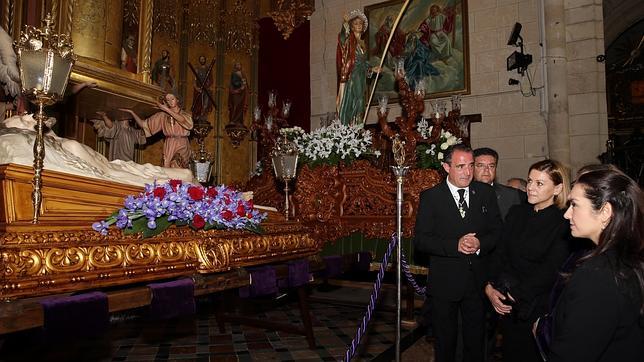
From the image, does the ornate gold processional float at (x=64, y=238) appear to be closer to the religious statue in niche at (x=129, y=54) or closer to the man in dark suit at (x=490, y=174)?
the man in dark suit at (x=490, y=174)

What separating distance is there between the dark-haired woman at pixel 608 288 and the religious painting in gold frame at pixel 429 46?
27.2ft

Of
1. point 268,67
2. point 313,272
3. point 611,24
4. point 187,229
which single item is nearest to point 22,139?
point 187,229

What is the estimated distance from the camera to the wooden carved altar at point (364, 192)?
522 centimetres

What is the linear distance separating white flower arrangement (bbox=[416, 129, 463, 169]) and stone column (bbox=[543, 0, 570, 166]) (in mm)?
3663

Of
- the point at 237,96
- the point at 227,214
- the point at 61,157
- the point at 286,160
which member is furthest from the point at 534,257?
the point at 237,96

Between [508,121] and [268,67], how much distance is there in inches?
222

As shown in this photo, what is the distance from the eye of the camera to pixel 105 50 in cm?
619

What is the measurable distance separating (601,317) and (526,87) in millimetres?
8631

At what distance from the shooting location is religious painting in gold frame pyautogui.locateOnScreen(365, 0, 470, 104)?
991 centimetres

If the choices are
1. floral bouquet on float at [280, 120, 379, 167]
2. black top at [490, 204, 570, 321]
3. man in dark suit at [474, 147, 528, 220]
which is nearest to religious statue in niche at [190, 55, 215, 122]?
floral bouquet on float at [280, 120, 379, 167]

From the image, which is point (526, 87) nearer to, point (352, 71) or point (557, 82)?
point (557, 82)

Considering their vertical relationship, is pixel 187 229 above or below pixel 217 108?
below

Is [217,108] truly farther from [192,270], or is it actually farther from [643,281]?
[643,281]

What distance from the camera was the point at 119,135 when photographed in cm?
788
